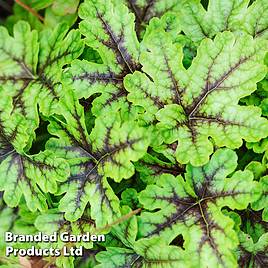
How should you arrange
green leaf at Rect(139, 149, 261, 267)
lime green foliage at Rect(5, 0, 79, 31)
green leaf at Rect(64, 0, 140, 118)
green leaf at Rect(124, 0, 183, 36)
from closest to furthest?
green leaf at Rect(139, 149, 261, 267) → green leaf at Rect(64, 0, 140, 118) → green leaf at Rect(124, 0, 183, 36) → lime green foliage at Rect(5, 0, 79, 31)

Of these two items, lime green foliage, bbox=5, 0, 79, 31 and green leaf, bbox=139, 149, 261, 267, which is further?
lime green foliage, bbox=5, 0, 79, 31

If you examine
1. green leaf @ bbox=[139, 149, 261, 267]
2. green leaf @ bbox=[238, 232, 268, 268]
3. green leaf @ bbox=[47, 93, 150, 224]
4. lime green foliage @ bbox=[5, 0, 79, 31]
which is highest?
lime green foliage @ bbox=[5, 0, 79, 31]

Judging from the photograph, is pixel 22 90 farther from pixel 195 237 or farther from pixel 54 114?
pixel 195 237

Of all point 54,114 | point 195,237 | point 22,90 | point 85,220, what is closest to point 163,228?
point 195,237

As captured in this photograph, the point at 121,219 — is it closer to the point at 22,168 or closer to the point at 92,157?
the point at 92,157

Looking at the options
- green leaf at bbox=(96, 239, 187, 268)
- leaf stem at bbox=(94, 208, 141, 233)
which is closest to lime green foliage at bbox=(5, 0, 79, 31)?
leaf stem at bbox=(94, 208, 141, 233)

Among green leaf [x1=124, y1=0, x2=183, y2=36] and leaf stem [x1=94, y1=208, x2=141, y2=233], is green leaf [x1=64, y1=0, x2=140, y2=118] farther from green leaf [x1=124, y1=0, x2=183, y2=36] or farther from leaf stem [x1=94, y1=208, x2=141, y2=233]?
leaf stem [x1=94, y1=208, x2=141, y2=233]

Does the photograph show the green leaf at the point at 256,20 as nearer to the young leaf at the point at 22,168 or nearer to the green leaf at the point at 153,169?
the green leaf at the point at 153,169

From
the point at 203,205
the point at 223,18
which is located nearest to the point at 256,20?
the point at 223,18
